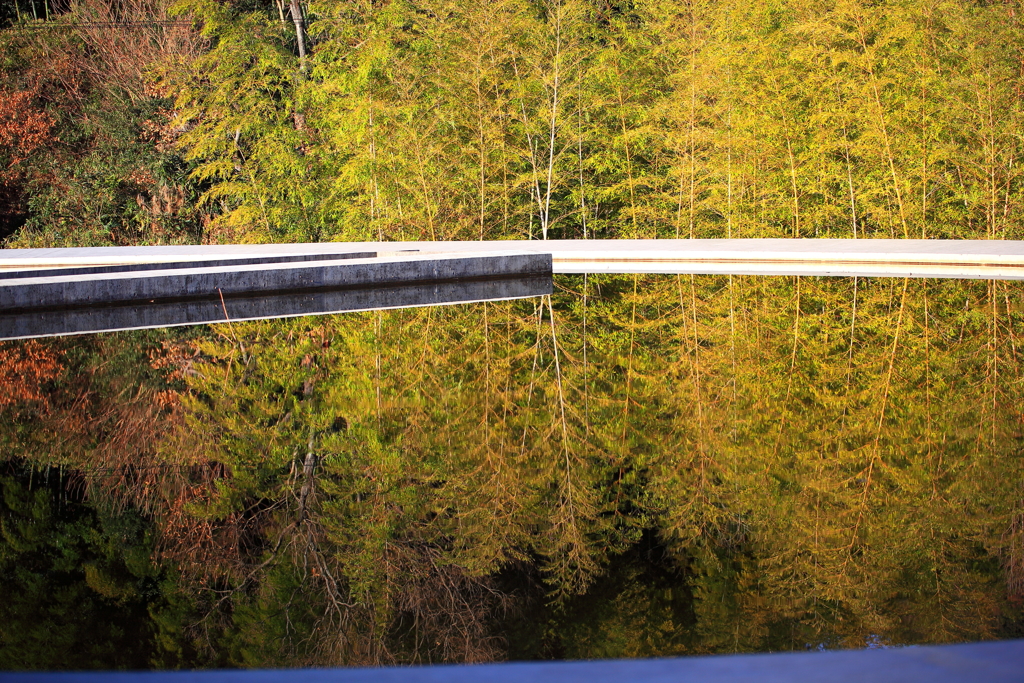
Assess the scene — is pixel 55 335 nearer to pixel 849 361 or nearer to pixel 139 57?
pixel 849 361

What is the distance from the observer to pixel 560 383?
463cm

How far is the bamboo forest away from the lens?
238 centimetres

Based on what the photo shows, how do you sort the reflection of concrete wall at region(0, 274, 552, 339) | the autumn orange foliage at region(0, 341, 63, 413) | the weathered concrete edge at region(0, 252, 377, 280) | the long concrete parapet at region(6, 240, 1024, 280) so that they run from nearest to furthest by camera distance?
the autumn orange foliage at region(0, 341, 63, 413), the reflection of concrete wall at region(0, 274, 552, 339), the weathered concrete edge at region(0, 252, 377, 280), the long concrete parapet at region(6, 240, 1024, 280)

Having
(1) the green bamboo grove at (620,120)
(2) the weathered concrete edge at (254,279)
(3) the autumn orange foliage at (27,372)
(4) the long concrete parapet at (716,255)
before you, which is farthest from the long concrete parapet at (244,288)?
(1) the green bamboo grove at (620,120)

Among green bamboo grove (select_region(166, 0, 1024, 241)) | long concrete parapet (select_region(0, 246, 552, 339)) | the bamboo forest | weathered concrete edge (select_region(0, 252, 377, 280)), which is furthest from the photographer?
green bamboo grove (select_region(166, 0, 1024, 241))

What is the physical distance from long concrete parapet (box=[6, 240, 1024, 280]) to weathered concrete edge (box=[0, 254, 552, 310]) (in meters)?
0.38

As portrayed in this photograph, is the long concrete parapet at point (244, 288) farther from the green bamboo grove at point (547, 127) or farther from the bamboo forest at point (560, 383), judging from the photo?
the green bamboo grove at point (547, 127)

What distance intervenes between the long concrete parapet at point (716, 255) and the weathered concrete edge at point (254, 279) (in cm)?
38

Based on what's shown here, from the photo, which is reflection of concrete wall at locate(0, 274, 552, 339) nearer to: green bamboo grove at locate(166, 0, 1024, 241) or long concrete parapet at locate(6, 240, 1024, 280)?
long concrete parapet at locate(6, 240, 1024, 280)

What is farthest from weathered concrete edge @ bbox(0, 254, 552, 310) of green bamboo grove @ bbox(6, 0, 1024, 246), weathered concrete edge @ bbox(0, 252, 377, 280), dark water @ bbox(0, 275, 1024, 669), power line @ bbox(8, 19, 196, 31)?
power line @ bbox(8, 19, 196, 31)

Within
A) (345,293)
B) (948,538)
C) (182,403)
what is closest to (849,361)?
(948,538)

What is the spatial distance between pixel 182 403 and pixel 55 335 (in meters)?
2.13

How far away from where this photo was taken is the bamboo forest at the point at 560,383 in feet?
7.81

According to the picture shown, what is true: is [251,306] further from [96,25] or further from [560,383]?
[96,25]
